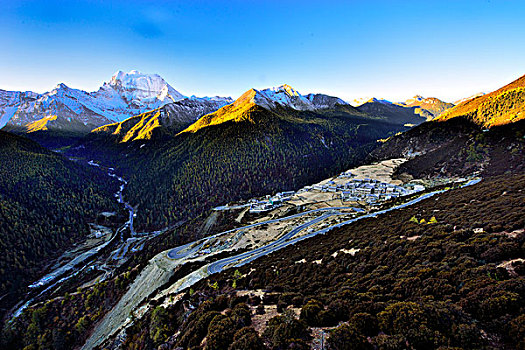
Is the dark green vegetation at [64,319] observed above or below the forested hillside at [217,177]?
below

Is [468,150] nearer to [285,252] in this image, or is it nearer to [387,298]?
[285,252]

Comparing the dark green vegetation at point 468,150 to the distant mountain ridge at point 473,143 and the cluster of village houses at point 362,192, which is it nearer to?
the distant mountain ridge at point 473,143

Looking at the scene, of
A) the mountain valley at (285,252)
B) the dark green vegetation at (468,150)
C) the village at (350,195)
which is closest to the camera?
the mountain valley at (285,252)

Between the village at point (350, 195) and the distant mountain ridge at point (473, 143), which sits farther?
the distant mountain ridge at point (473, 143)

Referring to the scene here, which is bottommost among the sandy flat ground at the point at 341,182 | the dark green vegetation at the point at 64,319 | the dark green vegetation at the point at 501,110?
the dark green vegetation at the point at 64,319

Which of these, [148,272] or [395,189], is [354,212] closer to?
[395,189]

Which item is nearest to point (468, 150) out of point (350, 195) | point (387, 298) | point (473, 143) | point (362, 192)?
point (473, 143)

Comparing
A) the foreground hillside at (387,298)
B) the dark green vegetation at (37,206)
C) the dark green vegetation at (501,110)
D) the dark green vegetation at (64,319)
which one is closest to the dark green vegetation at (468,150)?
the dark green vegetation at (501,110)
